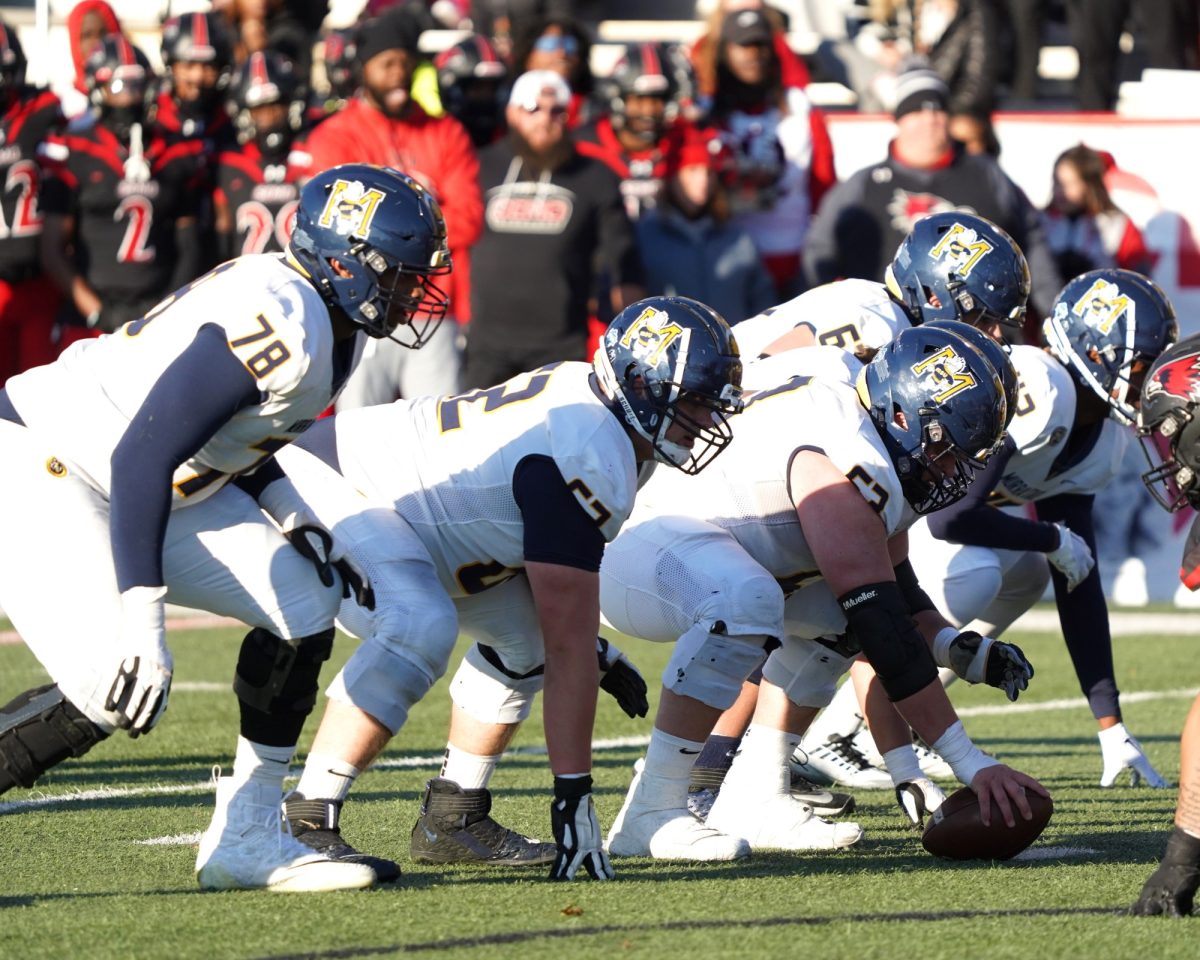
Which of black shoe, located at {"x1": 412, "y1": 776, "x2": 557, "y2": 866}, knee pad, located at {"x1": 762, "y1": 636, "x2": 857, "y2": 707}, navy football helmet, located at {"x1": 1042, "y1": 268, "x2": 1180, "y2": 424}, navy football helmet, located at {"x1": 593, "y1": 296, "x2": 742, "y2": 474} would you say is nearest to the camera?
navy football helmet, located at {"x1": 593, "y1": 296, "x2": 742, "y2": 474}

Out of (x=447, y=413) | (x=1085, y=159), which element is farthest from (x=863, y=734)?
(x=1085, y=159)

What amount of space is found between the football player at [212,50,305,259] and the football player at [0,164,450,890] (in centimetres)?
549

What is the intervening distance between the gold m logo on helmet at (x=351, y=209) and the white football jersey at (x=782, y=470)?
1169 millimetres

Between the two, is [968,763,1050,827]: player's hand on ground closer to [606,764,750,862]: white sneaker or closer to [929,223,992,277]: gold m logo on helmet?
[606,764,750,862]: white sneaker

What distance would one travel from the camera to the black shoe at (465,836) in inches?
191

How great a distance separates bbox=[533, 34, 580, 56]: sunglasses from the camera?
1026 centimetres

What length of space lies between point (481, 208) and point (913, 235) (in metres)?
3.86

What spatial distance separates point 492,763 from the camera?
16.5 ft

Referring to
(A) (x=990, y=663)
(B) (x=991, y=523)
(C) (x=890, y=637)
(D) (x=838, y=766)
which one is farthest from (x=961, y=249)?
(C) (x=890, y=637)

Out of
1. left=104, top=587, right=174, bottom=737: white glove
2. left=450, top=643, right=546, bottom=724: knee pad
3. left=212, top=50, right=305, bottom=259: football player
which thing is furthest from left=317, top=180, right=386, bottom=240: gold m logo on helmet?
left=212, top=50, right=305, bottom=259: football player

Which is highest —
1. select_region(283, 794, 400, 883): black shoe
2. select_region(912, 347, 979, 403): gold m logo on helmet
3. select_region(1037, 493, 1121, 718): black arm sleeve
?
select_region(912, 347, 979, 403): gold m logo on helmet

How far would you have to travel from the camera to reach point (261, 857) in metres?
4.42

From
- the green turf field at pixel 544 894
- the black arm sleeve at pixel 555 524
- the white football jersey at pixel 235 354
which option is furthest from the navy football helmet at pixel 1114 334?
the white football jersey at pixel 235 354

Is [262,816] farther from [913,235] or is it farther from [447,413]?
[913,235]
